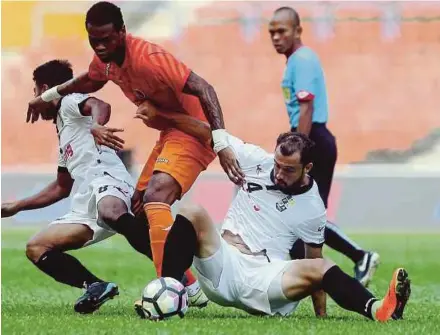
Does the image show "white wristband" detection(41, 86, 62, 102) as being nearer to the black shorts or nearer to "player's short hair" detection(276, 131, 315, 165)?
"player's short hair" detection(276, 131, 315, 165)

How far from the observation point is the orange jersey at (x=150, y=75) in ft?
21.7

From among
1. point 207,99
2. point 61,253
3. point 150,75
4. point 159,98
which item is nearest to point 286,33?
point 159,98

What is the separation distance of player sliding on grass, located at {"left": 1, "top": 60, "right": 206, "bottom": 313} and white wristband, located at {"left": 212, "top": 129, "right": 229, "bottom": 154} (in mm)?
668

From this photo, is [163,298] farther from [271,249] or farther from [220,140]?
[220,140]

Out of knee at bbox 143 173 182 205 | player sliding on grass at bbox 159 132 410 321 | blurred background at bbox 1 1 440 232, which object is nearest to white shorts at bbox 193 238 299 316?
player sliding on grass at bbox 159 132 410 321

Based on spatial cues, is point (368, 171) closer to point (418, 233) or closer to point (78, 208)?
point (418, 233)

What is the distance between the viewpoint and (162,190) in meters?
6.56

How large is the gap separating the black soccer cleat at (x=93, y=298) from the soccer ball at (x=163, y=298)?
0.82 m

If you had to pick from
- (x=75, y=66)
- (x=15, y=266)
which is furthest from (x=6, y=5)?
(x=15, y=266)

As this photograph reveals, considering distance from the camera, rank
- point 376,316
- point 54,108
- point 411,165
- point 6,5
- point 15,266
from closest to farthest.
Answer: point 376,316 → point 54,108 → point 15,266 → point 411,165 → point 6,5

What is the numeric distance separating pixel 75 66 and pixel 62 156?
20030 mm

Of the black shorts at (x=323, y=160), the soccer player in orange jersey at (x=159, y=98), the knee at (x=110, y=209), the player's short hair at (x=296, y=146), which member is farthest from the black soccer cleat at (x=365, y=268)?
the player's short hair at (x=296, y=146)

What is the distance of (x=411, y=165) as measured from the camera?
79.9ft

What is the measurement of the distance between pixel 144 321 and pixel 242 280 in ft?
1.88
